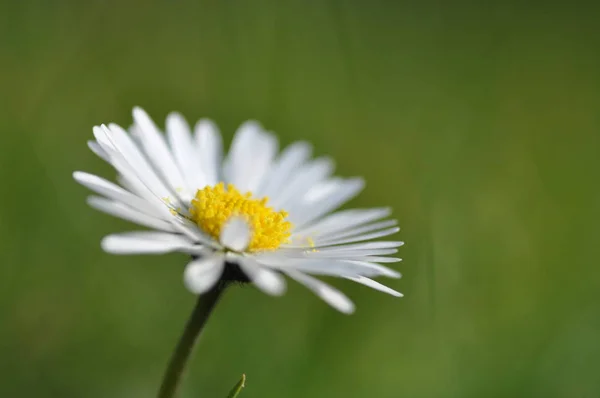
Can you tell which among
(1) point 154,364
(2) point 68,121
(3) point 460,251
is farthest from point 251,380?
(2) point 68,121

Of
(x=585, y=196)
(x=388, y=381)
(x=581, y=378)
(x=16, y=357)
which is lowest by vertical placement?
(x=16, y=357)

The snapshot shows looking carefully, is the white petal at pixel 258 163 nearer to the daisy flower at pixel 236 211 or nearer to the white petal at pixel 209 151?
the daisy flower at pixel 236 211

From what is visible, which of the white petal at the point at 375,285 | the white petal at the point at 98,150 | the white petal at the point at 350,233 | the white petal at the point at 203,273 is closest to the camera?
the white petal at the point at 203,273

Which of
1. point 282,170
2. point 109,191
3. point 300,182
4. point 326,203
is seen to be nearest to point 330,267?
point 109,191

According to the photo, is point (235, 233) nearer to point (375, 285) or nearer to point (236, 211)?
point (375, 285)

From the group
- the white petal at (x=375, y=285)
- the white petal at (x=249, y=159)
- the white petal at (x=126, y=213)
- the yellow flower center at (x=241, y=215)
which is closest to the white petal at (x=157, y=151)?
the yellow flower center at (x=241, y=215)

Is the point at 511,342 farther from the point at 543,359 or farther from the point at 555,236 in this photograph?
the point at 555,236

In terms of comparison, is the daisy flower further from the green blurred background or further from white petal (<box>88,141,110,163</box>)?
the green blurred background

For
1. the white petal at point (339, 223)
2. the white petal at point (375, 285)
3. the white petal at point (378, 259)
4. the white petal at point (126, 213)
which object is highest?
the white petal at point (339, 223)
